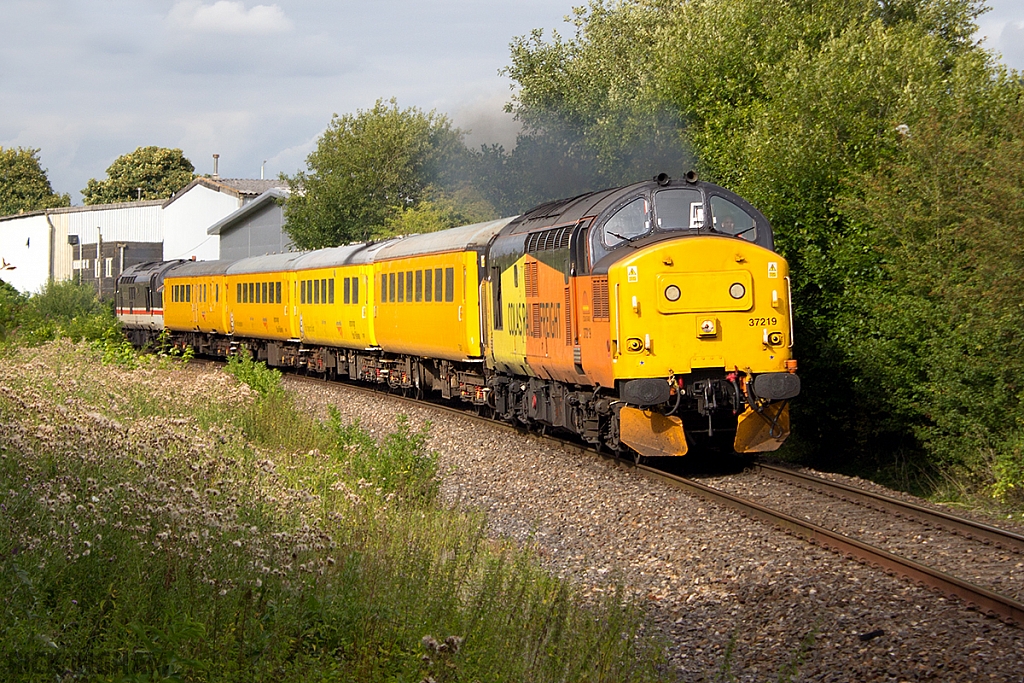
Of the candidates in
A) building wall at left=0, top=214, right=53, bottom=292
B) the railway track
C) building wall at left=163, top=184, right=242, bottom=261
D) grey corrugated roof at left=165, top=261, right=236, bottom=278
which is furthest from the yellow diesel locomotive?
building wall at left=0, top=214, right=53, bottom=292

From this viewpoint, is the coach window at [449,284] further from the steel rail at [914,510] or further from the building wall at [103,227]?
the building wall at [103,227]

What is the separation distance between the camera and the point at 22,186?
323ft

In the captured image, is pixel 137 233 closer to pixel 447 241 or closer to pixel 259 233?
pixel 259 233

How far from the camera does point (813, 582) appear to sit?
820 cm

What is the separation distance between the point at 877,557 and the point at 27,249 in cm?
6955

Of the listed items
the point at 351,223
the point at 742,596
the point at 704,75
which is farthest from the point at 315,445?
the point at 351,223

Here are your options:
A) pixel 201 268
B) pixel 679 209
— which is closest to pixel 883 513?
pixel 679 209

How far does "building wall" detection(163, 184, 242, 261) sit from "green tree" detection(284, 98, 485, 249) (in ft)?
24.4

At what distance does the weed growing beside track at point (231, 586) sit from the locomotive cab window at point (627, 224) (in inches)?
194

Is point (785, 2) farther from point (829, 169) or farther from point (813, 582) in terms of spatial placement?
point (813, 582)

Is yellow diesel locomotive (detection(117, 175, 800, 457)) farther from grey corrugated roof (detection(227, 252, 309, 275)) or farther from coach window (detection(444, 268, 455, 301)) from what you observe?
grey corrugated roof (detection(227, 252, 309, 275))

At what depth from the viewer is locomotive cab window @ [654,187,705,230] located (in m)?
12.8

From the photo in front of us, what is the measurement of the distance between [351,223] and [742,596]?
49.6 metres

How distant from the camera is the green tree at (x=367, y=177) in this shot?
55.6m
